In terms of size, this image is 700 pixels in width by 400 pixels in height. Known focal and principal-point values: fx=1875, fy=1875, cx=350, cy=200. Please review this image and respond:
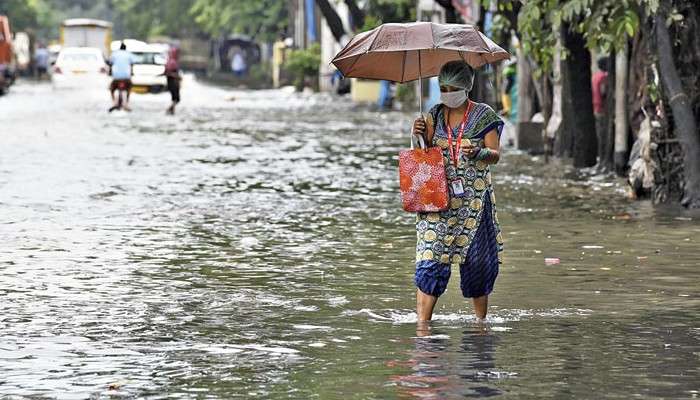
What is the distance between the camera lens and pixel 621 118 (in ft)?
72.6

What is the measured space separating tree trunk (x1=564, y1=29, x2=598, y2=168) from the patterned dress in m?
13.5

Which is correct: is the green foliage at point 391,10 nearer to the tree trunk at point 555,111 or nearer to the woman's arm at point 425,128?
the tree trunk at point 555,111

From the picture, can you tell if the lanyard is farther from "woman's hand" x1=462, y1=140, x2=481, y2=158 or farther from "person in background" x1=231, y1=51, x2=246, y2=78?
"person in background" x1=231, y1=51, x2=246, y2=78

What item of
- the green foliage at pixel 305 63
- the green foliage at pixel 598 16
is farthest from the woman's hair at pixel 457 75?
the green foliage at pixel 305 63

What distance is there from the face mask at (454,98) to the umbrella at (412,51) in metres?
0.42

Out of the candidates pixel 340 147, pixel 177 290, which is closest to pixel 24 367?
pixel 177 290

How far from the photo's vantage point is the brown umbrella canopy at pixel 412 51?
1056 centimetres

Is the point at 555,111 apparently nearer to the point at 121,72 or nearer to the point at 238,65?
the point at 121,72

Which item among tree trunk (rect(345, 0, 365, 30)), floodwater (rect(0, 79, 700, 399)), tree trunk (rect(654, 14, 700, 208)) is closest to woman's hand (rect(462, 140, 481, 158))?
floodwater (rect(0, 79, 700, 399))

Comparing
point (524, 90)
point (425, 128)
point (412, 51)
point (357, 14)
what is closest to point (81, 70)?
Result: point (357, 14)

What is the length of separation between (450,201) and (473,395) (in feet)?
6.99

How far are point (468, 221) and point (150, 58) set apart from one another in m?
46.3

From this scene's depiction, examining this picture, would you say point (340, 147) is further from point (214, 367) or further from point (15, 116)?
point (214, 367)

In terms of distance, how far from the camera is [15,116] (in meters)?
39.0
